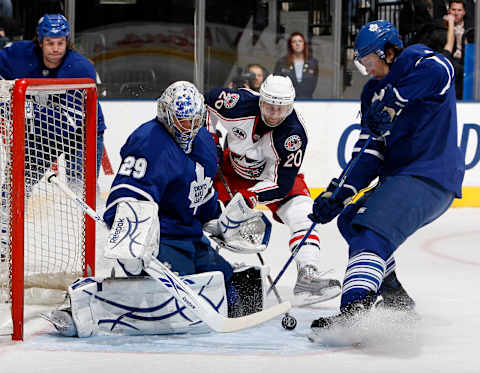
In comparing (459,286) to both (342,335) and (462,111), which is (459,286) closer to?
(342,335)

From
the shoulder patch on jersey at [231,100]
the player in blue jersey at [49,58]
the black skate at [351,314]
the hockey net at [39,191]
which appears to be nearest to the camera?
the black skate at [351,314]

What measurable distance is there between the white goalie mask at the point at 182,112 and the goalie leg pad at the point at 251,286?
18.9 inches

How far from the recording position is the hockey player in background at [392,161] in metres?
2.57

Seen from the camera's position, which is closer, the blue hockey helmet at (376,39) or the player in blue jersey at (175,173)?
the player in blue jersey at (175,173)

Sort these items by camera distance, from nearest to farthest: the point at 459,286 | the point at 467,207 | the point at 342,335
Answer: the point at 342,335
the point at 459,286
the point at 467,207

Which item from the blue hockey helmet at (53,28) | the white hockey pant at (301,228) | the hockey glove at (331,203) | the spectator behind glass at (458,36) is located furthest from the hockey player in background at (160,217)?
the spectator behind glass at (458,36)

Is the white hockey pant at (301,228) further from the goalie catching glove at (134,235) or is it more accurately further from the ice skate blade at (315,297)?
the goalie catching glove at (134,235)

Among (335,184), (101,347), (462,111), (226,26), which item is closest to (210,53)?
(226,26)

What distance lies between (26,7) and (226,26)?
1.23 meters

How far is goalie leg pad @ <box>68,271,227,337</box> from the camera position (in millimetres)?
2639

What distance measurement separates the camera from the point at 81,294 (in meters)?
2.62

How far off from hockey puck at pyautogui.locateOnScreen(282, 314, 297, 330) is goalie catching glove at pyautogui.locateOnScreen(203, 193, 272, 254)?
27 centimetres

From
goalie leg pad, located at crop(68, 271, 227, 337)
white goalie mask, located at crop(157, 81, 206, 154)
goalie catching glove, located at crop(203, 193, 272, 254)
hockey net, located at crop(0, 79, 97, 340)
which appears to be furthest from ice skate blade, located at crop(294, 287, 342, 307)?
white goalie mask, located at crop(157, 81, 206, 154)

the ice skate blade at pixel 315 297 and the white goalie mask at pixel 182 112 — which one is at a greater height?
the white goalie mask at pixel 182 112
